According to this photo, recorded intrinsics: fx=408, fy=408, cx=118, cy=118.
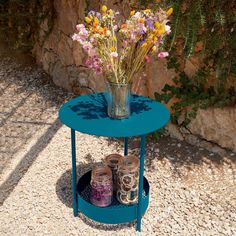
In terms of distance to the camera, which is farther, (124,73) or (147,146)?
(147,146)

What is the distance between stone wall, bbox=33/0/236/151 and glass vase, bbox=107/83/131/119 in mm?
655

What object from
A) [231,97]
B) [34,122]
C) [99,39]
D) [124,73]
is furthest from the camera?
[34,122]

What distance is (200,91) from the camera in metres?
3.46

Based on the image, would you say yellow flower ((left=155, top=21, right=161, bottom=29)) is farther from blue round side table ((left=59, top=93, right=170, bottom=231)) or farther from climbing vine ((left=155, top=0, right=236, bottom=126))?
climbing vine ((left=155, top=0, right=236, bottom=126))

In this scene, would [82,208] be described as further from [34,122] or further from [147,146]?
[34,122]

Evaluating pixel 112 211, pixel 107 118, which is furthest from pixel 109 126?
pixel 112 211

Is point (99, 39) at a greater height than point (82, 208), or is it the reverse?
point (99, 39)

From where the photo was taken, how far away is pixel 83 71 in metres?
4.42

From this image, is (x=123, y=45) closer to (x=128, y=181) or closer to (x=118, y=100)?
(x=118, y=100)

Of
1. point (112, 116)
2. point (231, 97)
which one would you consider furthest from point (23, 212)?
point (231, 97)

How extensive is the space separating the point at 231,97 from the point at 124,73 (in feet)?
4.10

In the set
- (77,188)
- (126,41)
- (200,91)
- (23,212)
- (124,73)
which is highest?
(126,41)

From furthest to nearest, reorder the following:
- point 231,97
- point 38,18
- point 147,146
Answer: point 38,18
point 147,146
point 231,97

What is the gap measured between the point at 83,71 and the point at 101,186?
203 centimetres
